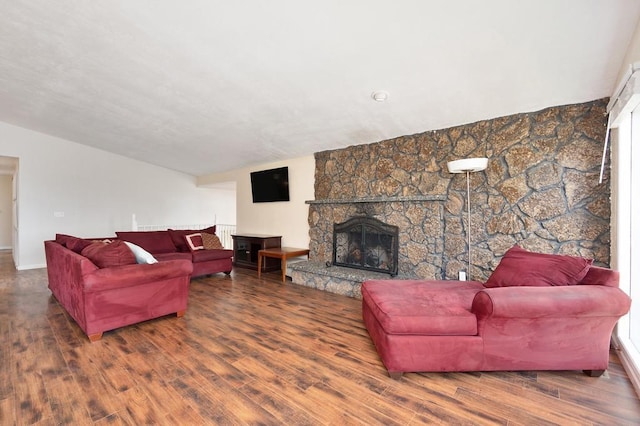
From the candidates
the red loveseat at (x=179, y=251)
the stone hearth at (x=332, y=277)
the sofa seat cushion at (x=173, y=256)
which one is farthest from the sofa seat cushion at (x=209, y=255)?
the stone hearth at (x=332, y=277)

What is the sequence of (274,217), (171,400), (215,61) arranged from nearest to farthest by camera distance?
(171,400) < (215,61) < (274,217)

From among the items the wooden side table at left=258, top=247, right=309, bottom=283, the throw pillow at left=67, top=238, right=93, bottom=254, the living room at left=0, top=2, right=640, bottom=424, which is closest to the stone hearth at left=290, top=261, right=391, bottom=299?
the wooden side table at left=258, top=247, right=309, bottom=283

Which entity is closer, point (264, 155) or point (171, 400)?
point (171, 400)

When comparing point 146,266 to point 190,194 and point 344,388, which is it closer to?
point 344,388

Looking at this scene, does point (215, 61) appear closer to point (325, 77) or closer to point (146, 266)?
point (325, 77)

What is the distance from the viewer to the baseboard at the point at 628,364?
5.81ft

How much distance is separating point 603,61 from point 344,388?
309 centimetres

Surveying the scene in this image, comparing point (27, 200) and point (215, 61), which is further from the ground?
point (215, 61)

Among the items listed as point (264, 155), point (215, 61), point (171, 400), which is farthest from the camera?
point (264, 155)

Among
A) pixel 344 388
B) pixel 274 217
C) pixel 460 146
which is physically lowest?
pixel 344 388

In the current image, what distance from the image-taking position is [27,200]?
5422mm

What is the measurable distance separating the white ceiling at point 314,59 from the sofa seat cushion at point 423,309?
193 cm

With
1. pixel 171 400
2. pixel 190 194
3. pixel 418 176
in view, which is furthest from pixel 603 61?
pixel 190 194

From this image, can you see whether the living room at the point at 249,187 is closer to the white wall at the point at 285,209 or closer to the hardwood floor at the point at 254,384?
the white wall at the point at 285,209
